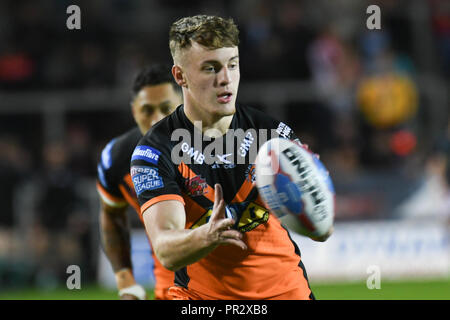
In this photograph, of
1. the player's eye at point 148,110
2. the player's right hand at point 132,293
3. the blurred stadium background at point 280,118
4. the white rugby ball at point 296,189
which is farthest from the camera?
the blurred stadium background at point 280,118

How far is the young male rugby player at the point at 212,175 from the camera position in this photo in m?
4.05

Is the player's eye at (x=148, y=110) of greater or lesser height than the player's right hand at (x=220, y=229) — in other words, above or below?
above

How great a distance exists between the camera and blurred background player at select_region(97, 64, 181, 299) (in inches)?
216

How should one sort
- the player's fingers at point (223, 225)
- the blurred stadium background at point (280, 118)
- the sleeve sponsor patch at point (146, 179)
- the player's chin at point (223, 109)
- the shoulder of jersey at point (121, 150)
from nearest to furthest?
the player's fingers at point (223, 225) → the sleeve sponsor patch at point (146, 179) → the player's chin at point (223, 109) → the shoulder of jersey at point (121, 150) → the blurred stadium background at point (280, 118)

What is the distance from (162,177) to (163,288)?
175cm

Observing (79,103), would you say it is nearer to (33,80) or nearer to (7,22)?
(33,80)

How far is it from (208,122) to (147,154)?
40 cm

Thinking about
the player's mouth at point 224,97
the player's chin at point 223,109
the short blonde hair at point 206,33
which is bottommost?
the player's chin at point 223,109

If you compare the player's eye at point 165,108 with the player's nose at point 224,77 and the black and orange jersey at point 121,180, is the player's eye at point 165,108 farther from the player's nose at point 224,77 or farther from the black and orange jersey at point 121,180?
the player's nose at point 224,77

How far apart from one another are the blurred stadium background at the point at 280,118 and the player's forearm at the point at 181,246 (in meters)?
7.37

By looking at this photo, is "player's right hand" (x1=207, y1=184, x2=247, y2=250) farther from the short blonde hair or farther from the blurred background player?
the blurred background player

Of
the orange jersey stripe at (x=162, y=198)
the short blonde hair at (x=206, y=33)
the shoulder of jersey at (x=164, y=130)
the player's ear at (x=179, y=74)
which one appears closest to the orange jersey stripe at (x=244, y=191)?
the orange jersey stripe at (x=162, y=198)

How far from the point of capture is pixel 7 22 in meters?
13.0
